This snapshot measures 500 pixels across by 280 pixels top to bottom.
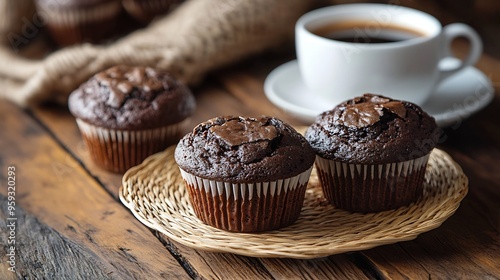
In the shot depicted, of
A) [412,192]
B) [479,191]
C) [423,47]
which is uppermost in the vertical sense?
[423,47]


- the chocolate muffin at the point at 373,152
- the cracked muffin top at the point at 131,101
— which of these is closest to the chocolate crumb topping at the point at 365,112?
the chocolate muffin at the point at 373,152

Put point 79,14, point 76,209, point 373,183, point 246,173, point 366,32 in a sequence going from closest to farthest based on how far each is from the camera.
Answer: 1. point 246,173
2. point 373,183
3. point 76,209
4. point 366,32
5. point 79,14

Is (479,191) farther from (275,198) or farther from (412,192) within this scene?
(275,198)

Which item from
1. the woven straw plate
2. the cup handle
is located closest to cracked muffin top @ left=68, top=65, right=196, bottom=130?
the woven straw plate

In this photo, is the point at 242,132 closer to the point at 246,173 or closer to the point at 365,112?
the point at 246,173

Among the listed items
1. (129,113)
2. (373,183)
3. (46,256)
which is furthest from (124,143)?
(373,183)

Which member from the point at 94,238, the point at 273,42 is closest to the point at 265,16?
the point at 273,42

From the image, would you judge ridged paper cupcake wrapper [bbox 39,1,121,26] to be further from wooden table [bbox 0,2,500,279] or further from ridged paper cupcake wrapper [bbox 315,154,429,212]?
ridged paper cupcake wrapper [bbox 315,154,429,212]
